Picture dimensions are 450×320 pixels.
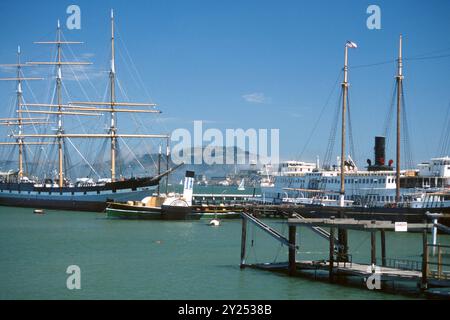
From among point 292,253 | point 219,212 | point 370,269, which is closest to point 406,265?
point 370,269

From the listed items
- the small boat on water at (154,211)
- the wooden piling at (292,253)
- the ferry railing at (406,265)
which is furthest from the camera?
the small boat on water at (154,211)

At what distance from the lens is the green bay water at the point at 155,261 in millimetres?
26156

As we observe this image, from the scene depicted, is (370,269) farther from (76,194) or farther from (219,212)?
(76,194)

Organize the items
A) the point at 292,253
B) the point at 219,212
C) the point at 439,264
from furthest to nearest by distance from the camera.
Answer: the point at 219,212, the point at 292,253, the point at 439,264

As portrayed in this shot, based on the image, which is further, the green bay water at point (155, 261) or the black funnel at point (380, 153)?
the black funnel at point (380, 153)

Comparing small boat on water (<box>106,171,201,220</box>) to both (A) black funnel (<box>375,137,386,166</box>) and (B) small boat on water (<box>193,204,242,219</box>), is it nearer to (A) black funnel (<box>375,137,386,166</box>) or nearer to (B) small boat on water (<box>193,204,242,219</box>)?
(B) small boat on water (<box>193,204,242,219</box>)

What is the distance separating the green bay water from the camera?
26156 millimetres

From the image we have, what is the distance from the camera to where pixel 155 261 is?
35.1 metres

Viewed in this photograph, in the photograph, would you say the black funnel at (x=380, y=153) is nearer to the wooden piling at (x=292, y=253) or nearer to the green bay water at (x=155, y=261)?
the green bay water at (x=155, y=261)

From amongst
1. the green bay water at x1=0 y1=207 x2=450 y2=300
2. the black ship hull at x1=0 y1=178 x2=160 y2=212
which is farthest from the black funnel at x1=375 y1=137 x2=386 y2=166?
the black ship hull at x1=0 y1=178 x2=160 y2=212

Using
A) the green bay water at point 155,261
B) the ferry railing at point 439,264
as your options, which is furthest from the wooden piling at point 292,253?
the ferry railing at point 439,264

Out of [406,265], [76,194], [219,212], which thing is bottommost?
[406,265]
